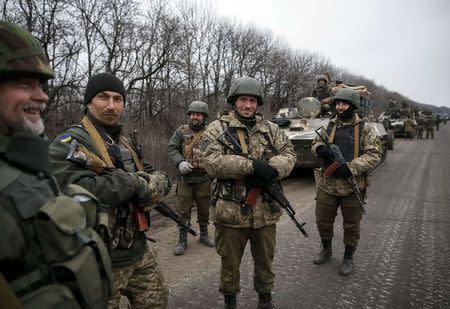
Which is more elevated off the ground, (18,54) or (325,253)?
(18,54)

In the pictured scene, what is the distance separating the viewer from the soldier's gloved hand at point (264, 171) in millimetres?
2637

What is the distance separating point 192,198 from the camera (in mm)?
4617

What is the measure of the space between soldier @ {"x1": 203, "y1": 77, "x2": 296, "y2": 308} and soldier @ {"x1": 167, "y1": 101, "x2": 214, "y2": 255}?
1578 mm

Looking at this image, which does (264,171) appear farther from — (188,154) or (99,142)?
(188,154)

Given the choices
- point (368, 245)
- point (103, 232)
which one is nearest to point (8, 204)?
point (103, 232)

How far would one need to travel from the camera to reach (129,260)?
208 centimetres

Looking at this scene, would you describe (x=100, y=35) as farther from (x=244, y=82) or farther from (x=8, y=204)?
(x=8, y=204)

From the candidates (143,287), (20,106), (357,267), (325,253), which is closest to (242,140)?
(143,287)

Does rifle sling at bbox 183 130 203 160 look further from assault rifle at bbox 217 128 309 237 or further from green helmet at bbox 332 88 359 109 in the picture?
green helmet at bbox 332 88 359 109

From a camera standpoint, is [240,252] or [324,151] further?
[324,151]

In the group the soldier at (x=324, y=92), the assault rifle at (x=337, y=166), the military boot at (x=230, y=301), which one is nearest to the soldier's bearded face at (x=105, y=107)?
the military boot at (x=230, y=301)

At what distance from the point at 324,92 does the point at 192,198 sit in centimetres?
639

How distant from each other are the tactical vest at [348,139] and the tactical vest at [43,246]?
338 centimetres

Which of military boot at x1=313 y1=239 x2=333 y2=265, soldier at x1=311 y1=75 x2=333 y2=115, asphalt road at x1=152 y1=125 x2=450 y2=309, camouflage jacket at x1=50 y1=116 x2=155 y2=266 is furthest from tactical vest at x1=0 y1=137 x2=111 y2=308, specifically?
soldier at x1=311 y1=75 x2=333 y2=115
